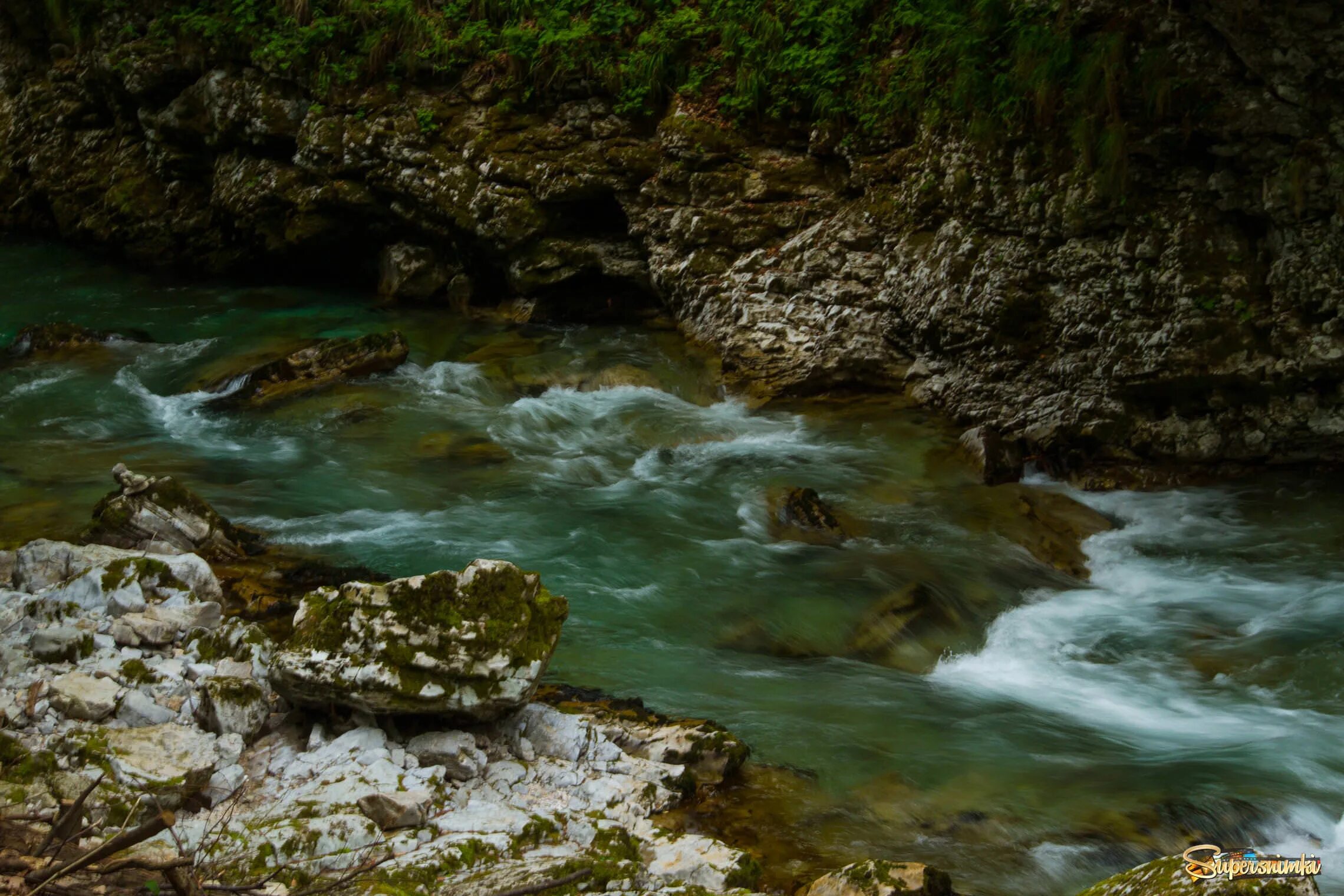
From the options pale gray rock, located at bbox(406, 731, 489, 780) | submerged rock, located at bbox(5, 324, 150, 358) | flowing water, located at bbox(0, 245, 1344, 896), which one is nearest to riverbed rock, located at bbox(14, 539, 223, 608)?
pale gray rock, located at bbox(406, 731, 489, 780)

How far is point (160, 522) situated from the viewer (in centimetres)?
652

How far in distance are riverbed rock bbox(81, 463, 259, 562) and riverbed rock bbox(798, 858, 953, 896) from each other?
164 inches

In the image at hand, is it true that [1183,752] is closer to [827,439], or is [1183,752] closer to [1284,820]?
[1284,820]

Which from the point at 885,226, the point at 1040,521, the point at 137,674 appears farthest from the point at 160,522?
the point at 885,226

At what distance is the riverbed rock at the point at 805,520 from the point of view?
7988 mm

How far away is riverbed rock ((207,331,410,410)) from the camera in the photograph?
1069cm

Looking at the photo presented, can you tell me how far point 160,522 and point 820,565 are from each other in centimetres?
412

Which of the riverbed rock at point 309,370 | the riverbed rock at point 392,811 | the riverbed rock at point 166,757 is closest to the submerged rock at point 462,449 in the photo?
the riverbed rock at point 309,370

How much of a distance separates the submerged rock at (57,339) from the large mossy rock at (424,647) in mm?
9212

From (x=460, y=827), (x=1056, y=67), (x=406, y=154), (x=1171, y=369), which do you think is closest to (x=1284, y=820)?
(x=460, y=827)

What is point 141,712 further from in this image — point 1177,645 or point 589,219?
point 589,219

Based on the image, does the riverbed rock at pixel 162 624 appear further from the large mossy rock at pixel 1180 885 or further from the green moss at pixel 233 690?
the large mossy rock at pixel 1180 885

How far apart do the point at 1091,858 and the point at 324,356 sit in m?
8.83

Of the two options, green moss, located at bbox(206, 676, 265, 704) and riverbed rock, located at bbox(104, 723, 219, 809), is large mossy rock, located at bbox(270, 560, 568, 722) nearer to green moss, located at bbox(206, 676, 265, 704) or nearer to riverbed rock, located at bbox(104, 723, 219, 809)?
green moss, located at bbox(206, 676, 265, 704)
